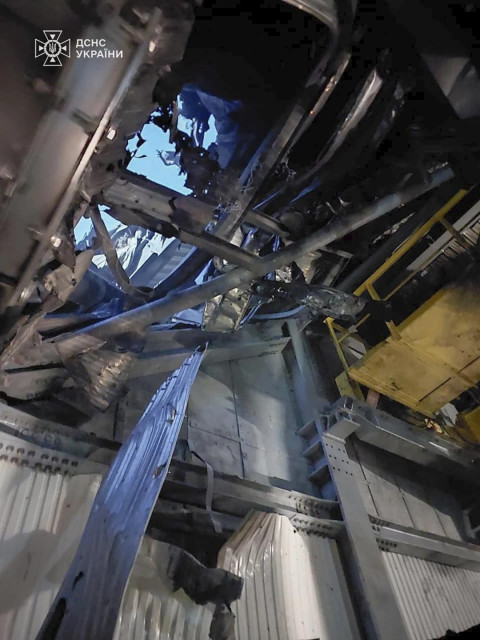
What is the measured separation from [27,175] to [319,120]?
344 centimetres

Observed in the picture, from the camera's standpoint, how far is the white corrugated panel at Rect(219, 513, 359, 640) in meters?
3.24

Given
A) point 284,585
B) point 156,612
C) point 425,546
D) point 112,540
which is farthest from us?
point 425,546

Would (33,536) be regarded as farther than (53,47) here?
Yes

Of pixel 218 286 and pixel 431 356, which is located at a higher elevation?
pixel 431 356

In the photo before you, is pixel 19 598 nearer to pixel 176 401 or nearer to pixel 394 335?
pixel 176 401

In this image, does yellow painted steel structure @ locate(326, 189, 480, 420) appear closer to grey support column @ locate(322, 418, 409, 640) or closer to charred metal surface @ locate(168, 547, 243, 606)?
grey support column @ locate(322, 418, 409, 640)

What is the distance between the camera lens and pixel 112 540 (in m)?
1.84

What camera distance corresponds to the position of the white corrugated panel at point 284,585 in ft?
10.6

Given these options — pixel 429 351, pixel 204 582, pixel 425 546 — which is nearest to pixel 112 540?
pixel 204 582

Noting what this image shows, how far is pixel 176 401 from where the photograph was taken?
2.66 metres

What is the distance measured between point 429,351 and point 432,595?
9.50 feet

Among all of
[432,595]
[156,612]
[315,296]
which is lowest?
[156,612]

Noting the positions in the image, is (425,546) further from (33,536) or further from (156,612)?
(33,536)

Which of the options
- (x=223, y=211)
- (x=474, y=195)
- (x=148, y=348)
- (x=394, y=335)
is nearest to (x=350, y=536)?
(x=394, y=335)
